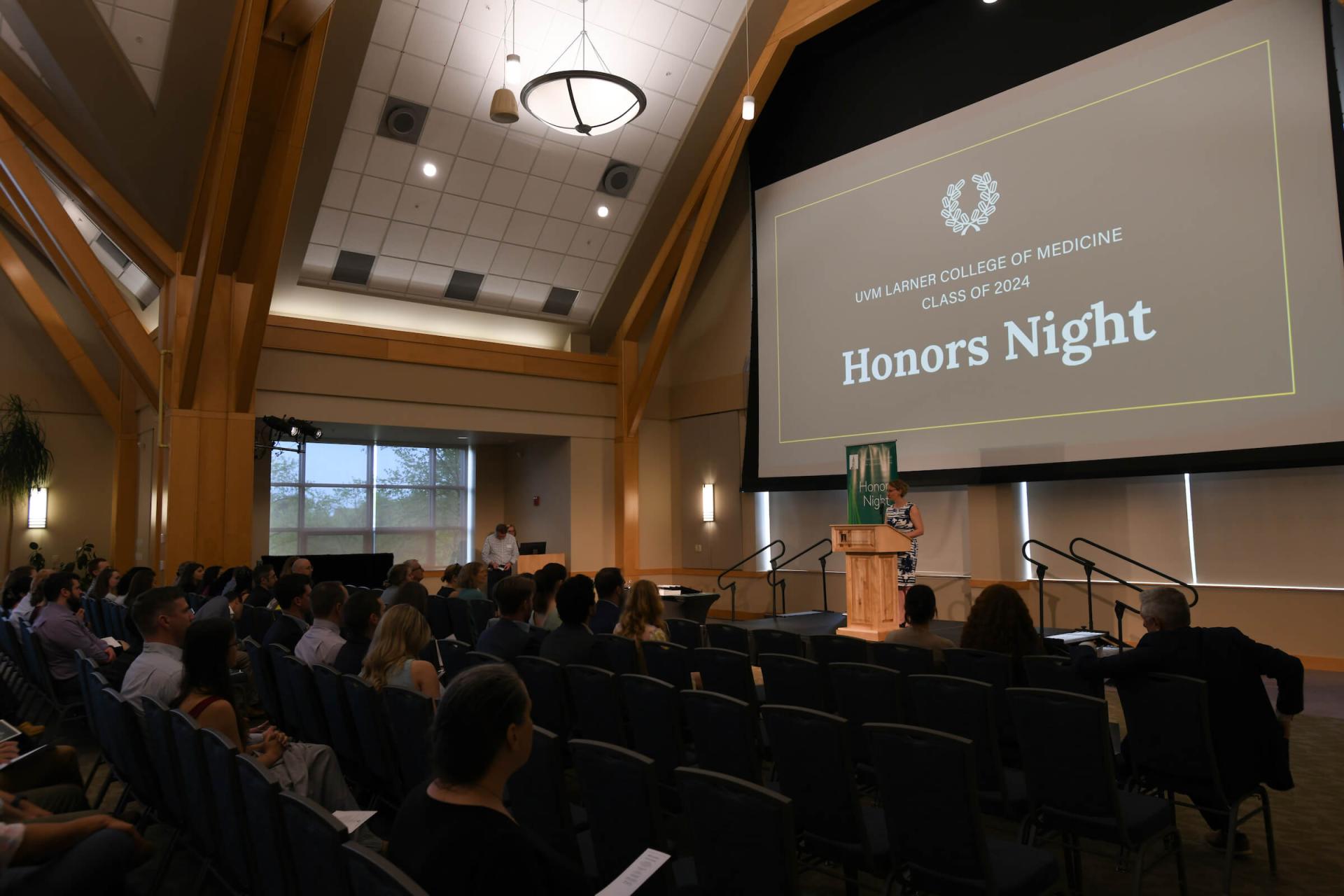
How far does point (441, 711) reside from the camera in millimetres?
1818

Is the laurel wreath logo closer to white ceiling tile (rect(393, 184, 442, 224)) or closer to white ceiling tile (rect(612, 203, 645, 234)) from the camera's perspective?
white ceiling tile (rect(612, 203, 645, 234))

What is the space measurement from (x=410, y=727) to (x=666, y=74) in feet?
32.4

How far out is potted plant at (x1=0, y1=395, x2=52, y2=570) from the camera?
11.7 m

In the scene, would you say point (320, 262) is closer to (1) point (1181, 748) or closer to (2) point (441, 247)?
(2) point (441, 247)

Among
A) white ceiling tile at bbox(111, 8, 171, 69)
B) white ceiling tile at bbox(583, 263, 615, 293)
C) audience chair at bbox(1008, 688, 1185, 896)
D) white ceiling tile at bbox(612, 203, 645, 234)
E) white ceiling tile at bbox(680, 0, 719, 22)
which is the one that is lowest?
audience chair at bbox(1008, 688, 1185, 896)

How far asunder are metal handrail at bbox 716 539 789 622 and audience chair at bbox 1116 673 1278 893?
8533mm

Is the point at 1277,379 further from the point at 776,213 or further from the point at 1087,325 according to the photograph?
the point at 776,213

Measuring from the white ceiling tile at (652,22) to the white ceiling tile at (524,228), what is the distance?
111 inches

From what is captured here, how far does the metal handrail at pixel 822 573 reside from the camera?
1183 cm

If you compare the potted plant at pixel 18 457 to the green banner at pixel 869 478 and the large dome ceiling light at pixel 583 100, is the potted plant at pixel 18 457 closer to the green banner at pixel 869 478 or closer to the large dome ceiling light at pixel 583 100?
the large dome ceiling light at pixel 583 100

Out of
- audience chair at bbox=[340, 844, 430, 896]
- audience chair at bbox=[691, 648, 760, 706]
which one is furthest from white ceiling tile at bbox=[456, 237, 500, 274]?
audience chair at bbox=[340, 844, 430, 896]

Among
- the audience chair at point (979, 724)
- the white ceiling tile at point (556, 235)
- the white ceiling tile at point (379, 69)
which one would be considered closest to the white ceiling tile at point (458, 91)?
the white ceiling tile at point (379, 69)

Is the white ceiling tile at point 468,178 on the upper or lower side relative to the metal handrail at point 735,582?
upper

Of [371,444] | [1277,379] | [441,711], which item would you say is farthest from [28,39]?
[1277,379]
